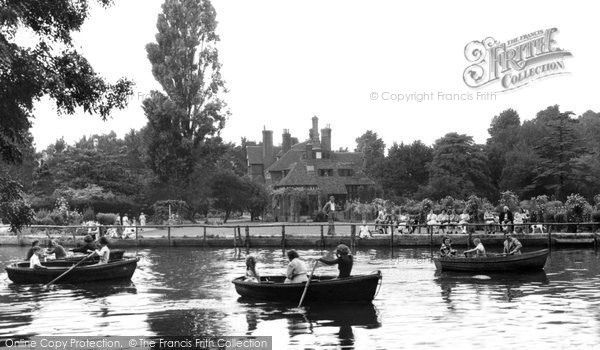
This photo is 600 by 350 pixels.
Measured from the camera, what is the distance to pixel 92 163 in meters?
78.7

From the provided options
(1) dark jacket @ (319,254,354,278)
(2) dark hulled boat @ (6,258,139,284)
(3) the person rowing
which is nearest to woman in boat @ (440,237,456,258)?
(3) the person rowing

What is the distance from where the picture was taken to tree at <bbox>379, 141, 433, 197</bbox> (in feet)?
310

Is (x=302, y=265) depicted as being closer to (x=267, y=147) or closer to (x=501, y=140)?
(x=501, y=140)

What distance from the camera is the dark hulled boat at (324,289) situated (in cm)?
2347

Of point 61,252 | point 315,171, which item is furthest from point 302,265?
point 315,171

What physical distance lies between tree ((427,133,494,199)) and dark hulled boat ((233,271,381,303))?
57072 mm

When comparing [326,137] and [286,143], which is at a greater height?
[286,143]

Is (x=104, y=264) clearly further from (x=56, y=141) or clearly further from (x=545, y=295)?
(x=56, y=141)

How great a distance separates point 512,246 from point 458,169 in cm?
5017

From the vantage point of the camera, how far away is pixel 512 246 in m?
33.3

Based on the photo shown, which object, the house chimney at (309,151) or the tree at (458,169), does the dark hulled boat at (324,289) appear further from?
the house chimney at (309,151)

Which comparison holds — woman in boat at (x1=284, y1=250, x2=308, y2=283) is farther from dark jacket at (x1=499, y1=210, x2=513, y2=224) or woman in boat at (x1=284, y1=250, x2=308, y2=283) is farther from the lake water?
dark jacket at (x1=499, y1=210, x2=513, y2=224)

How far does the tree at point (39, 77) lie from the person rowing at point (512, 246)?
22246mm

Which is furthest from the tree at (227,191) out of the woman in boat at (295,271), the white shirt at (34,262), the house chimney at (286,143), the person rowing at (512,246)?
the woman in boat at (295,271)
